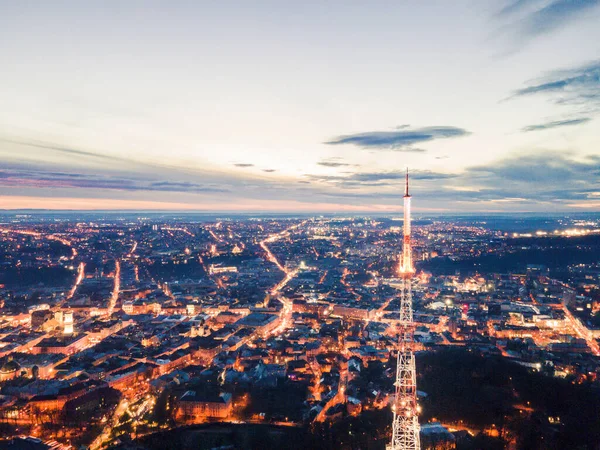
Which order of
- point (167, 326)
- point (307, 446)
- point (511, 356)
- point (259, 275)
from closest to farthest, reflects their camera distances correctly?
point (307, 446)
point (511, 356)
point (167, 326)
point (259, 275)

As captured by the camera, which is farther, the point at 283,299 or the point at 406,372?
the point at 283,299

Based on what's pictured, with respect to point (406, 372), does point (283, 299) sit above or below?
below

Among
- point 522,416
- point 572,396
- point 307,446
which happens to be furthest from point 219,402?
point 572,396

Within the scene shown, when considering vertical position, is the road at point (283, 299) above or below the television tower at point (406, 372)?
below

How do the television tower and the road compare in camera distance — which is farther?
the road

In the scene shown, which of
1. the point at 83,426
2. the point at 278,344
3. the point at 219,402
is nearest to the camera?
the point at 83,426

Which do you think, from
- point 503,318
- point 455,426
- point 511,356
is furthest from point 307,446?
point 503,318

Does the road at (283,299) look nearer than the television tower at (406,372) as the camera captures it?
No

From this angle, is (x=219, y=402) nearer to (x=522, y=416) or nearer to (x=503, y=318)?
(x=522, y=416)

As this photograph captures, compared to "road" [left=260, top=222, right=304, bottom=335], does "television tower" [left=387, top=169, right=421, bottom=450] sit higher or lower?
higher

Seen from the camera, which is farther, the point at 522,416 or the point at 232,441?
the point at 522,416
